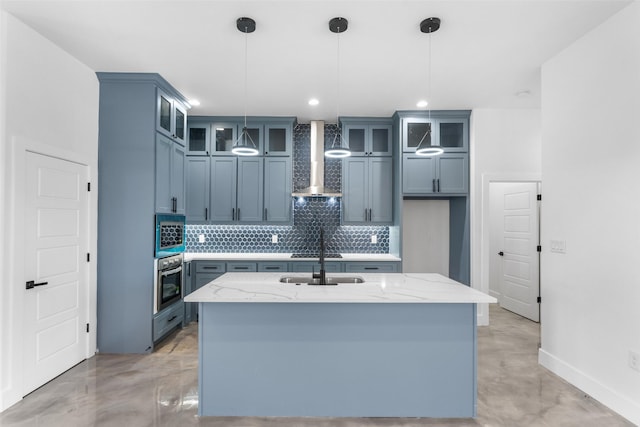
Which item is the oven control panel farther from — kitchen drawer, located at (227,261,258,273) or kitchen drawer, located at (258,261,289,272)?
kitchen drawer, located at (258,261,289,272)

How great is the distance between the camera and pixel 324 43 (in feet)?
9.55

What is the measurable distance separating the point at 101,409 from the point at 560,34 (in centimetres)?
471

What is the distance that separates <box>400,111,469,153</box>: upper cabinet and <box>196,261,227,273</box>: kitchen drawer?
→ 9.81ft

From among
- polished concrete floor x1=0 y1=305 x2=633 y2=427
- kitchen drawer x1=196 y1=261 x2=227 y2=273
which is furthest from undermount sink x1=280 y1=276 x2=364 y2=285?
kitchen drawer x1=196 y1=261 x2=227 y2=273

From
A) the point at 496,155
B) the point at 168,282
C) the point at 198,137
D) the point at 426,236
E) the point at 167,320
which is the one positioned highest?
the point at 198,137

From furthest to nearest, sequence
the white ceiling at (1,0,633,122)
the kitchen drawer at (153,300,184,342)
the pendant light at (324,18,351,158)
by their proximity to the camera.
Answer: the kitchen drawer at (153,300,184,342) < the pendant light at (324,18,351,158) < the white ceiling at (1,0,633,122)

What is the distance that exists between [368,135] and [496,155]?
69.2 inches

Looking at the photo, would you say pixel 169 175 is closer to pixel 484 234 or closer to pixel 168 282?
pixel 168 282

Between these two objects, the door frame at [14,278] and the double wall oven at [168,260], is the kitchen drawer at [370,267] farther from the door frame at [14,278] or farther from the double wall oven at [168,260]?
the door frame at [14,278]

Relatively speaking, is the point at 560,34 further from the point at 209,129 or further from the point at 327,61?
the point at 209,129

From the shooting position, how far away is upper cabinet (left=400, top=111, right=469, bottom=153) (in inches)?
182

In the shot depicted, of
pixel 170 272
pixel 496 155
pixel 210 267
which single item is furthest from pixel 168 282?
pixel 496 155

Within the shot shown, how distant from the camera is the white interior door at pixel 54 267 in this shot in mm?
2729

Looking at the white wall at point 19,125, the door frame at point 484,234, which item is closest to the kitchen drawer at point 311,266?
the door frame at point 484,234
